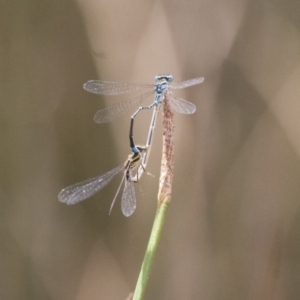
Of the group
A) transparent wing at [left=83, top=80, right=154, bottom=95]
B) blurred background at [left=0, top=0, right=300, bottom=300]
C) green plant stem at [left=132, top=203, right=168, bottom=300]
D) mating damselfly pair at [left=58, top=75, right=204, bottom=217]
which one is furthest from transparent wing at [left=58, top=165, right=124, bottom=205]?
green plant stem at [left=132, top=203, right=168, bottom=300]

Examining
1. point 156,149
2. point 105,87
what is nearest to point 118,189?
point 156,149

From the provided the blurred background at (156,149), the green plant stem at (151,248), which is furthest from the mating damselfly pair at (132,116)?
the green plant stem at (151,248)

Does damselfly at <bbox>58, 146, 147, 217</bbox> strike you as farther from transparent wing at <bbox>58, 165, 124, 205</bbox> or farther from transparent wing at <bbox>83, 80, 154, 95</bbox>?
transparent wing at <bbox>83, 80, 154, 95</bbox>

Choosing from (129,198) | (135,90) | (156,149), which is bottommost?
(129,198)

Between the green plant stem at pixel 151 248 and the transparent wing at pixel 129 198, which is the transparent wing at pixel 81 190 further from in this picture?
the green plant stem at pixel 151 248

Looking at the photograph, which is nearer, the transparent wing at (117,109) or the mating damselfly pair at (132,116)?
the mating damselfly pair at (132,116)

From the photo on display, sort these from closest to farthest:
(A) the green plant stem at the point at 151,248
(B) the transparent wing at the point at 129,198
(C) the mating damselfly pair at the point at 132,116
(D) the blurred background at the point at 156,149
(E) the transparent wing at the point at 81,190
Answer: (A) the green plant stem at the point at 151,248
(C) the mating damselfly pair at the point at 132,116
(B) the transparent wing at the point at 129,198
(E) the transparent wing at the point at 81,190
(D) the blurred background at the point at 156,149

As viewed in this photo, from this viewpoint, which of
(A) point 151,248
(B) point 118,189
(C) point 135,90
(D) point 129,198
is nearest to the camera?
(A) point 151,248

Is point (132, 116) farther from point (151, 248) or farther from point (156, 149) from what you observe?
point (151, 248)
